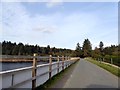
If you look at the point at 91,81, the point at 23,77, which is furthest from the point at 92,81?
the point at 23,77

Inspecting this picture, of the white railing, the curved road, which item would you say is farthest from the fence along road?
the white railing

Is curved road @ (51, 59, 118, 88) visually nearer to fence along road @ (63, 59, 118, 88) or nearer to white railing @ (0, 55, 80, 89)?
fence along road @ (63, 59, 118, 88)

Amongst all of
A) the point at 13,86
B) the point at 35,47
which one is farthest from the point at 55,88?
the point at 35,47

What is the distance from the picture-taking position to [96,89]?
11180 mm

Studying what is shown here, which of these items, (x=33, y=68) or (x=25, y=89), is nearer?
(x=33, y=68)

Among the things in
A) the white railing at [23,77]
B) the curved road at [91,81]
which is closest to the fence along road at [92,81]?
the curved road at [91,81]

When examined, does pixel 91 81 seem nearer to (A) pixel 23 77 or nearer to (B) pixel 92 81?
(B) pixel 92 81

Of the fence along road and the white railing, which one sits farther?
the fence along road

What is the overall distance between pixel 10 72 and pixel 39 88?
427cm

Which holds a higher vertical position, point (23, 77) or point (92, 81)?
A: point (23, 77)

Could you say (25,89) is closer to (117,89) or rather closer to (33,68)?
(33,68)

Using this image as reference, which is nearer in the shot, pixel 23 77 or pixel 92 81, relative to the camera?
pixel 23 77

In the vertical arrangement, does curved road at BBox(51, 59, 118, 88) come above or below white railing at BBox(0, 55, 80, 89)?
below

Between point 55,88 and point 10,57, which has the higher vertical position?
point 10,57
